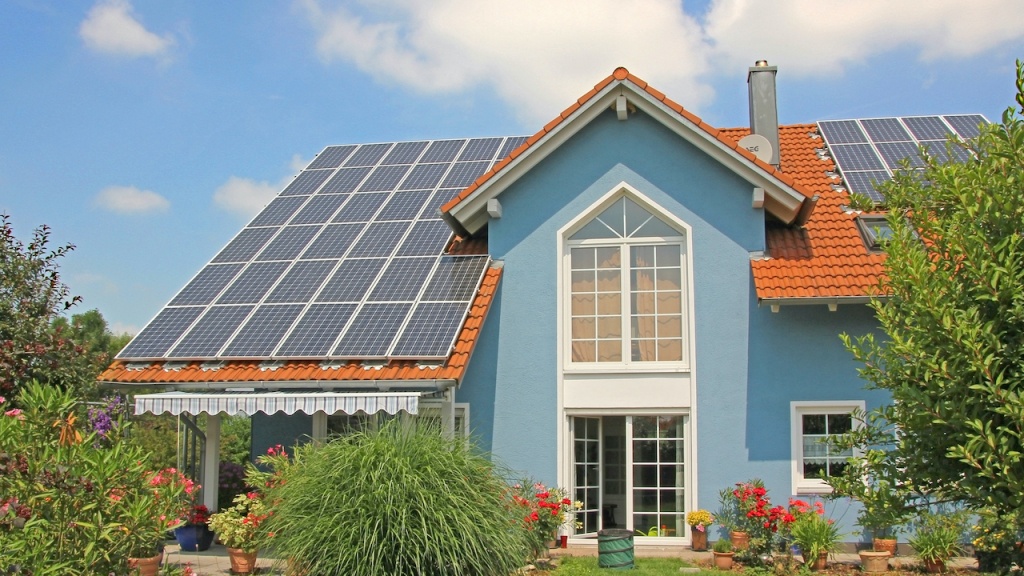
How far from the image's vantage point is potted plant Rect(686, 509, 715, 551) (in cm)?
1630

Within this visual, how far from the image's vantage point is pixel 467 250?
62.5 ft

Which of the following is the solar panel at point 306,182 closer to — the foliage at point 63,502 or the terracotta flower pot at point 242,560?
the terracotta flower pot at point 242,560

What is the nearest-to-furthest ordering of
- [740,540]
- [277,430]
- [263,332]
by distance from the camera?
[740,540] → [263,332] → [277,430]

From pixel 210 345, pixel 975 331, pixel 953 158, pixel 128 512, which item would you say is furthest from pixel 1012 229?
pixel 210 345

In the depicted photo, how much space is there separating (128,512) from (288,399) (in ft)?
23.2

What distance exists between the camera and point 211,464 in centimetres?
1711

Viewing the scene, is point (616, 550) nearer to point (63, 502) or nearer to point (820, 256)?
point (820, 256)

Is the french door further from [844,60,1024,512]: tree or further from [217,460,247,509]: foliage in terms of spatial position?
[844,60,1024,512]: tree

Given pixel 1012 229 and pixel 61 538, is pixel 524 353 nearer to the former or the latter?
pixel 61 538

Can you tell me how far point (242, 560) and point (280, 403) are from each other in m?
2.64

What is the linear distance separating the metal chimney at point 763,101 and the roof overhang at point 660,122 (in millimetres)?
3382

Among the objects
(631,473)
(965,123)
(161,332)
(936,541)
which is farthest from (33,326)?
(965,123)

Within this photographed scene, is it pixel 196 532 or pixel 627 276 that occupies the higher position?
pixel 627 276

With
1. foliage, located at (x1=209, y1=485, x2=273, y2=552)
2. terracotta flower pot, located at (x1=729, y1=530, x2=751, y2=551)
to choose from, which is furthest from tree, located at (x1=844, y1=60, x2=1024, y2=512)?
foliage, located at (x1=209, y1=485, x2=273, y2=552)
